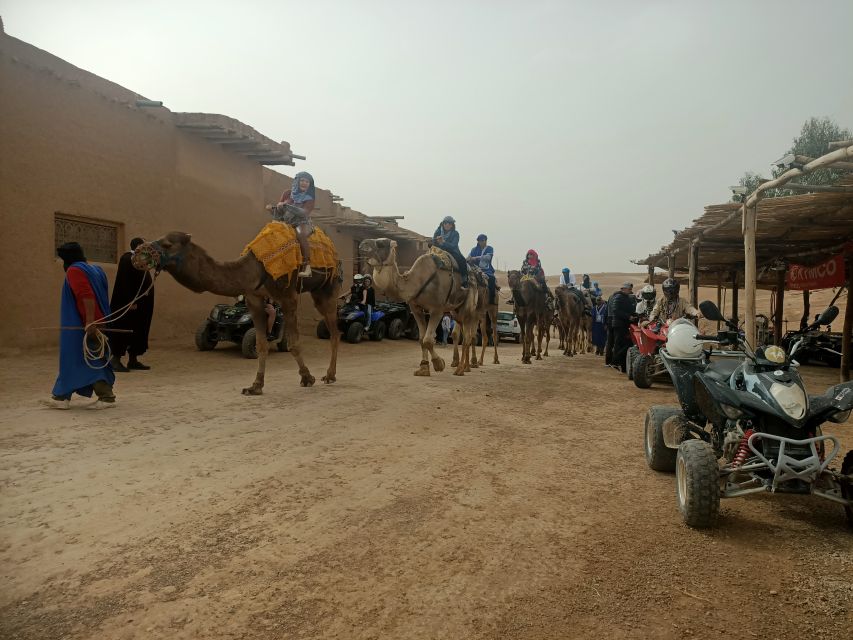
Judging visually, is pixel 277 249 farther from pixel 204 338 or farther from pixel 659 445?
pixel 659 445

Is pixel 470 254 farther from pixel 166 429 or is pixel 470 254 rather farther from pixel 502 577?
pixel 502 577

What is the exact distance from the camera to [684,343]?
4.70 meters

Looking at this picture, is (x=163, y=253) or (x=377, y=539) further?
(x=163, y=253)

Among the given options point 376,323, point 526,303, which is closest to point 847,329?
point 526,303

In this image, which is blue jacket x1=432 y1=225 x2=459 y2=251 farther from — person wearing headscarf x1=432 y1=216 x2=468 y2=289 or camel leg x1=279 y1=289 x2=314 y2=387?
camel leg x1=279 y1=289 x2=314 y2=387

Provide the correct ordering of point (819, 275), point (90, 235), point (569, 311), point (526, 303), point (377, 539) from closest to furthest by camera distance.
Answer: point (377, 539) < point (90, 235) < point (526, 303) < point (819, 275) < point (569, 311)

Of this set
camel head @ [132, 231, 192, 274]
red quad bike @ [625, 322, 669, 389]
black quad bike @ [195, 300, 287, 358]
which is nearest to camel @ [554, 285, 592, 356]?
red quad bike @ [625, 322, 669, 389]

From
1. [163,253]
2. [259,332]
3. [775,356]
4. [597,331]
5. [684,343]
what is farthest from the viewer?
[597,331]

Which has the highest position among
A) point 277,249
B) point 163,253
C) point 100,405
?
point 277,249

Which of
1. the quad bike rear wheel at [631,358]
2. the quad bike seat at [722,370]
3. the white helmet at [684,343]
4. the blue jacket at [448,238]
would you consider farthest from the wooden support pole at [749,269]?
the blue jacket at [448,238]

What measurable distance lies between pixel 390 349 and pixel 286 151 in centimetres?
688

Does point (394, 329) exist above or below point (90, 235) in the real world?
below

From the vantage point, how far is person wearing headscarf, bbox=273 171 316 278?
884 centimetres

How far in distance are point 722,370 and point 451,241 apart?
8.14 meters
